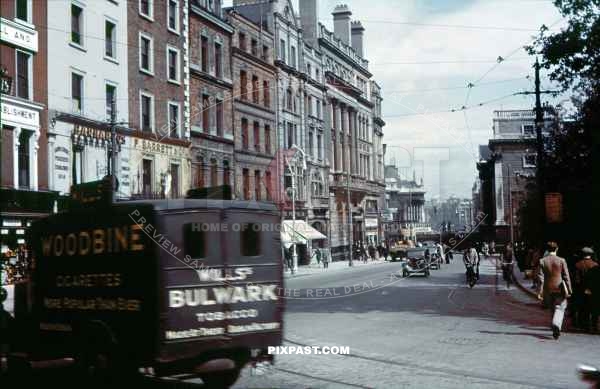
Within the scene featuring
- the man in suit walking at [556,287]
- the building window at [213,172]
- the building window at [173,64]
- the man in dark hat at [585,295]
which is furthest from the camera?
the man in dark hat at [585,295]

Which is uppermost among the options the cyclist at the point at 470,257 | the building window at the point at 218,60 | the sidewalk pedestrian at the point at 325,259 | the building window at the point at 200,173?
the building window at the point at 218,60

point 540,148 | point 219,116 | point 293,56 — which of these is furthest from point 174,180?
point 540,148

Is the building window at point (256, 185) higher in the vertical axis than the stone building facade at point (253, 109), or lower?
lower

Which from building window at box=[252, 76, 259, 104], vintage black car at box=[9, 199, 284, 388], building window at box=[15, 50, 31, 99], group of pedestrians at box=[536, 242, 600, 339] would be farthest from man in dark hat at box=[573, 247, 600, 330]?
building window at box=[15, 50, 31, 99]

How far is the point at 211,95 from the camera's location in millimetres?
13008

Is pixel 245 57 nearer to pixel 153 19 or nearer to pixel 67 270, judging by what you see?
pixel 153 19

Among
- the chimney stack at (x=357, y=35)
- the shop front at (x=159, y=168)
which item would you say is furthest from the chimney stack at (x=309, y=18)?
the shop front at (x=159, y=168)

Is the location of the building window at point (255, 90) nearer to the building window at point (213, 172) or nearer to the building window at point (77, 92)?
the building window at point (213, 172)

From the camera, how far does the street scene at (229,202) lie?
28.8 feet

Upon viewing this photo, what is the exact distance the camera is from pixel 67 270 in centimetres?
940

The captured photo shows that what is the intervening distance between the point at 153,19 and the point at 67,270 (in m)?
4.87

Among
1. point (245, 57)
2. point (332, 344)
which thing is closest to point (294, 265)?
point (332, 344)

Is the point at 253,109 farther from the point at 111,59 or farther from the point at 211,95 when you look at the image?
the point at 111,59

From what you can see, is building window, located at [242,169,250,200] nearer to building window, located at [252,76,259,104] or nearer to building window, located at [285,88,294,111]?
building window, located at [252,76,259,104]
